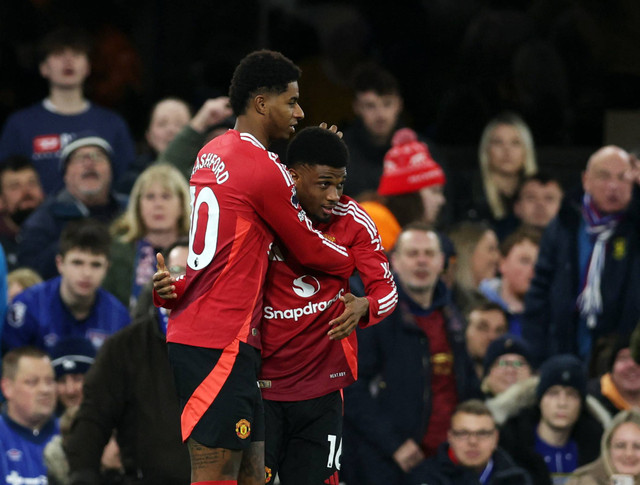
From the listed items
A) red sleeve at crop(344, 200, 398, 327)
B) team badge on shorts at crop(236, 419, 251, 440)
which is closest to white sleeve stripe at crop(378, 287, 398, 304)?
red sleeve at crop(344, 200, 398, 327)

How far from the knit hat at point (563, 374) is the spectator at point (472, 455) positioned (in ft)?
1.70

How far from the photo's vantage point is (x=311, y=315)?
217 inches

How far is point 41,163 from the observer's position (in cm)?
1034

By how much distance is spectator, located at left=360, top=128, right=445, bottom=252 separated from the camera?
8867 mm

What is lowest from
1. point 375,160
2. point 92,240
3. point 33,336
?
point 33,336

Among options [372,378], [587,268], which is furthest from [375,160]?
[372,378]

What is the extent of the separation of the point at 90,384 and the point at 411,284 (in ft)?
6.90

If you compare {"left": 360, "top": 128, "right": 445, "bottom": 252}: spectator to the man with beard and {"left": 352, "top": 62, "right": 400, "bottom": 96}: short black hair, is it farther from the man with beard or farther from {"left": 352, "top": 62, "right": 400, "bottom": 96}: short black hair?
the man with beard

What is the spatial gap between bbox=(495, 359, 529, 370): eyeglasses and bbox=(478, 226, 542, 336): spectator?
2.68 feet

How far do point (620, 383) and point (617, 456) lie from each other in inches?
30.8

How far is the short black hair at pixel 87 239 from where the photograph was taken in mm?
8398

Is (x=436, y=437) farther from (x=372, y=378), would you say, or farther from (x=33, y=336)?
(x=33, y=336)

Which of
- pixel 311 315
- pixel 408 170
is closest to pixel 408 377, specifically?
pixel 408 170

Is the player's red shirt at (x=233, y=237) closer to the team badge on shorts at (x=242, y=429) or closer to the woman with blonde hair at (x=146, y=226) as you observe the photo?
the team badge on shorts at (x=242, y=429)
